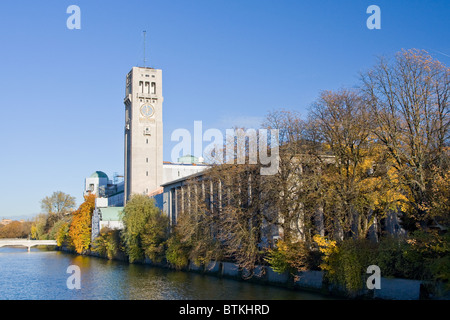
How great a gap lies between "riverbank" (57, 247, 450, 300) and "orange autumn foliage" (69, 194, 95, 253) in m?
41.8

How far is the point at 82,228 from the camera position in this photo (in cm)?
8144

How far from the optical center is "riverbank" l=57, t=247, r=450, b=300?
880 inches

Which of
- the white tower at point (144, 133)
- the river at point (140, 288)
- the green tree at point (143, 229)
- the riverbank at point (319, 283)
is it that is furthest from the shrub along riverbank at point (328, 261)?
the white tower at point (144, 133)

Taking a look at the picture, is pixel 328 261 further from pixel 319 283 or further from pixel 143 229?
pixel 143 229

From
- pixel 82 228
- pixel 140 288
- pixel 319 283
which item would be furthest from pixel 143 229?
pixel 82 228

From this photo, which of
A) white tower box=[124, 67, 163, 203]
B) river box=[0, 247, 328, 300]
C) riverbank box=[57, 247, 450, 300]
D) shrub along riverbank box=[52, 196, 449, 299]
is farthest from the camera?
white tower box=[124, 67, 163, 203]

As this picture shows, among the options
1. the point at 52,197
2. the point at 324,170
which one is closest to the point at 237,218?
the point at 324,170

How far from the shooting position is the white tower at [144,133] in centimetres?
8600

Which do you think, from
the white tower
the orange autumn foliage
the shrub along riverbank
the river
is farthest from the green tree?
the white tower

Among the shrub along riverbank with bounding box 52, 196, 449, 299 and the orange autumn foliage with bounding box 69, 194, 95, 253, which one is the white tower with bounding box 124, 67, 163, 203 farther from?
the shrub along riverbank with bounding box 52, 196, 449, 299

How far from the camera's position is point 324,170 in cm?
3206

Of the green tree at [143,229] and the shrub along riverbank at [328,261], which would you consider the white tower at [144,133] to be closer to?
the green tree at [143,229]

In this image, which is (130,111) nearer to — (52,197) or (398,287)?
(52,197)
